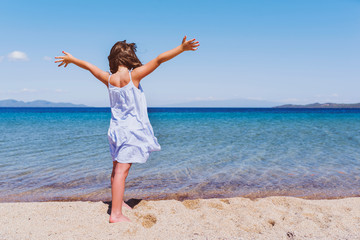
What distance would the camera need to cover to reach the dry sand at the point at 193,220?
3.12 m

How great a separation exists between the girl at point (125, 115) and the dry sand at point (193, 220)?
1.27 feet

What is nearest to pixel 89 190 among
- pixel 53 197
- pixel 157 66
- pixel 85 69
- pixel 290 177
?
pixel 53 197

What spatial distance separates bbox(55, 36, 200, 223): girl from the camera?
3.47 meters

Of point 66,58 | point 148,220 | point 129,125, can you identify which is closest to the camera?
point 129,125

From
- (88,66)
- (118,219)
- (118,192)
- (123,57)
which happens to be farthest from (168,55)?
(118,219)

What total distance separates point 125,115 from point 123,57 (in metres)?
0.71

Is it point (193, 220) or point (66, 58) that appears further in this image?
point (66, 58)

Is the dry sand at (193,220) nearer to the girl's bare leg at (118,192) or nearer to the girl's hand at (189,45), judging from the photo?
the girl's bare leg at (118,192)

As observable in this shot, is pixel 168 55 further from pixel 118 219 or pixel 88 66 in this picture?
pixel 118 219

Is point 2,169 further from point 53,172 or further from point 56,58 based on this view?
point 56,58

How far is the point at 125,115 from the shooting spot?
3.58 m

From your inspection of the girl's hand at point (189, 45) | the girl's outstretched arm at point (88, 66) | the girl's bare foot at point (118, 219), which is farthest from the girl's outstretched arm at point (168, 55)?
the girl's bare foot at point (118, 219)

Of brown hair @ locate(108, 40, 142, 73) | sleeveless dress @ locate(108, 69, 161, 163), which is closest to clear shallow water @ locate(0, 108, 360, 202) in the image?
sleeveless dress @ locate(108, 69, 161, 163)

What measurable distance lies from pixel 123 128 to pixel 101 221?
45.2 inches
